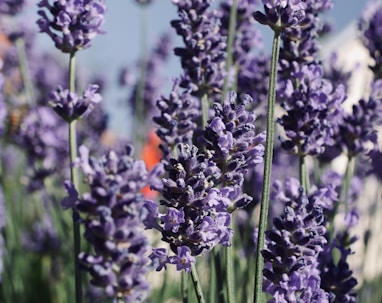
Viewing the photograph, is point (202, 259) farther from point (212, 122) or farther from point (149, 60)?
point (212, 122)

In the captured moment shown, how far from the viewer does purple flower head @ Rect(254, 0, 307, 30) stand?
1.54 meters

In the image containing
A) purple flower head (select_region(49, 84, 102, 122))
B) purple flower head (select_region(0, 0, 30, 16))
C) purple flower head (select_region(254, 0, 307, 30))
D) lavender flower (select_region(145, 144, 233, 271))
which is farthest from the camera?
purple flower head (select_region(0, 0, 30, 16))

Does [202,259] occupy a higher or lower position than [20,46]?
lower

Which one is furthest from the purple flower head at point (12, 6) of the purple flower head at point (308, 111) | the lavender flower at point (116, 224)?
the lavender flower at point (116, 224)

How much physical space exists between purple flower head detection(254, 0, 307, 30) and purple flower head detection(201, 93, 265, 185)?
19 centimetres

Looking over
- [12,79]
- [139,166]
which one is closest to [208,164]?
[139,166]

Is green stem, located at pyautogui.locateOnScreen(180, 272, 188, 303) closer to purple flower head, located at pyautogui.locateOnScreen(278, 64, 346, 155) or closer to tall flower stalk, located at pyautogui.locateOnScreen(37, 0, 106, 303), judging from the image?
tall flower stalk, located at pyautogui.locateOnScreen(37, 0, 106, 303)

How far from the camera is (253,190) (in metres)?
2.80

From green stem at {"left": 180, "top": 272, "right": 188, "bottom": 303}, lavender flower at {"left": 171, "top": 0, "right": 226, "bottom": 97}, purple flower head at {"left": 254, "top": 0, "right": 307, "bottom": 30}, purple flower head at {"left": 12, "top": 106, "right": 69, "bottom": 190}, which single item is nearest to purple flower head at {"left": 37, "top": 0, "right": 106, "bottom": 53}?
lavender flower at {"left": 171, "top": 0, "right": 226, "bottom": 97}

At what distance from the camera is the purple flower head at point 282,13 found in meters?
1.54

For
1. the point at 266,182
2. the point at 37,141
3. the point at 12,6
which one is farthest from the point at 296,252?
the point at 12,6

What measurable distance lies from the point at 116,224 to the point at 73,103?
0.69 m

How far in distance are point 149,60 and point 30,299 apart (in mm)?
1750

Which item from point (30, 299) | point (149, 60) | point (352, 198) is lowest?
point (30, 299)
